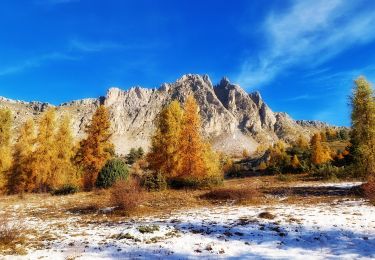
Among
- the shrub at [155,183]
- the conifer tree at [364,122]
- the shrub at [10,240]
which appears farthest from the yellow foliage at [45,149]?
the conifer tree at [364,122]

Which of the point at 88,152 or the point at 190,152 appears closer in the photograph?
the point at 190,152

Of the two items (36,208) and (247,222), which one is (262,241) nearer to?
(247,222)

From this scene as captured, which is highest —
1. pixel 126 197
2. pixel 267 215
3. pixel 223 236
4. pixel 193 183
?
pixel 193 183

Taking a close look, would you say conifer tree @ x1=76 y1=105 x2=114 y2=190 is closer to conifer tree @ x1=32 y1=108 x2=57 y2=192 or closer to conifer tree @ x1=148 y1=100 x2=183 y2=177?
conifer tree @ x1=32 y1=108 x2=57 y2=192

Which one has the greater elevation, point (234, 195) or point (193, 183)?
point (193, 183)

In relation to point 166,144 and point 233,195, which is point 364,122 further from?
point 166,144

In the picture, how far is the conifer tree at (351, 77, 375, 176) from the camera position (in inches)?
1164

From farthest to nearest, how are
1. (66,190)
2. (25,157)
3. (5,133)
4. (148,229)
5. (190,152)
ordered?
1. (5,133)
2. (25,157)
3. (190,152)
4. (66,190)
5. (148,229)

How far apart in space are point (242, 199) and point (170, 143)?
1508 centimetres

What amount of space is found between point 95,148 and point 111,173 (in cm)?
1026

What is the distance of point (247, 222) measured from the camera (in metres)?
15.5

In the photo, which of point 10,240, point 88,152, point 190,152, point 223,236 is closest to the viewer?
point 10,240

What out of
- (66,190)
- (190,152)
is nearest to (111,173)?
(66,190)

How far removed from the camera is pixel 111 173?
1214 inches
